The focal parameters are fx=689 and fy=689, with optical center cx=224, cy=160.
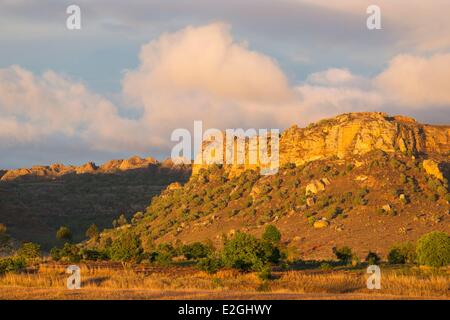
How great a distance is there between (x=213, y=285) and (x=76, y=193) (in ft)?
362

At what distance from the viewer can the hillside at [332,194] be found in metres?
71.4

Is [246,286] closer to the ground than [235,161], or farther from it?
closer to the ground

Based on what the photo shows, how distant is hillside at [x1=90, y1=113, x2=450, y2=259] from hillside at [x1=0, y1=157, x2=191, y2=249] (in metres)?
21.6

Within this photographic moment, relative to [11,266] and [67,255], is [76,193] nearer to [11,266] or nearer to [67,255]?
[67,255]

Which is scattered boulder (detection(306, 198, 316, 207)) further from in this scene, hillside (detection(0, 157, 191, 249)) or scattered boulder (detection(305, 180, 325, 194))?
hillside (detection(0, 157, 191, 249))

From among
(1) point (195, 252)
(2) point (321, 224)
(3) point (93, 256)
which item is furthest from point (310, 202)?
(3) point (93, 256)

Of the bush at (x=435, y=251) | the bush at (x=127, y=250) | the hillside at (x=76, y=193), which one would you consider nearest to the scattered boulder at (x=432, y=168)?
the bush at (x=435, y=251)

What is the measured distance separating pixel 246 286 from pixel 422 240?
16.6 meters

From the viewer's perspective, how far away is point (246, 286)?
31.5 m

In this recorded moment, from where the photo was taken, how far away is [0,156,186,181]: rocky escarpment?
15650 cm

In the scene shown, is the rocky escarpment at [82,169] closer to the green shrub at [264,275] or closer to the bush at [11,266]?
the bush at [11,266]

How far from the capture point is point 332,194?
8294 centimetres
